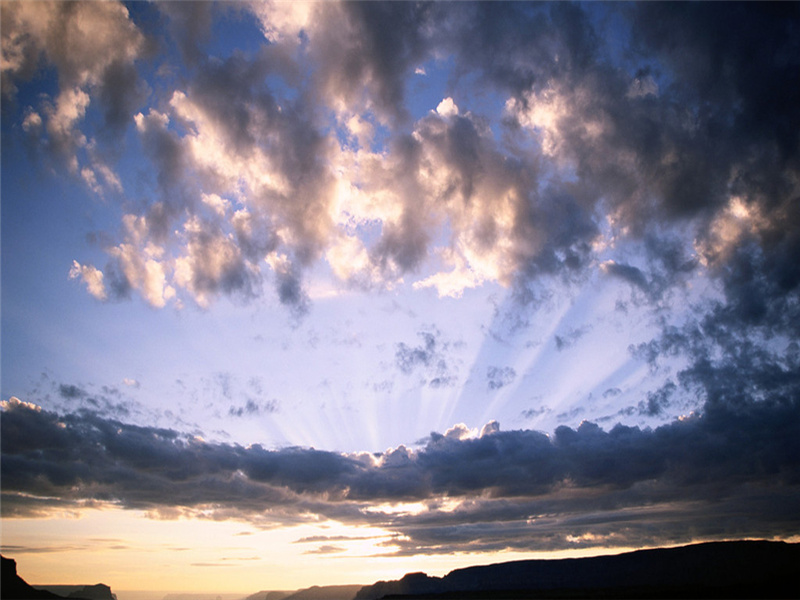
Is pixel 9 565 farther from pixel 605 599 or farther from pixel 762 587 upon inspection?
pixel 762 587

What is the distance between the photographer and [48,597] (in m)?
166

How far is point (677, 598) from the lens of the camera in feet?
493

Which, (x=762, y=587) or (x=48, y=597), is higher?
(x=48, y=597)

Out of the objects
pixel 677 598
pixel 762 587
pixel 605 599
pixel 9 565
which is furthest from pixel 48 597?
pixel 762 587

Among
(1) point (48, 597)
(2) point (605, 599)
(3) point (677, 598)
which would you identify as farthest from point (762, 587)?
(1) point (48, 597)

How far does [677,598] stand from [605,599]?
985 inches

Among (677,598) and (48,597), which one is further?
(48,597)

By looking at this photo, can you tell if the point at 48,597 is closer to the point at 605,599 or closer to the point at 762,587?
the point at 605,599

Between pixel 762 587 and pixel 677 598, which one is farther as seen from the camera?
pixel 762 587

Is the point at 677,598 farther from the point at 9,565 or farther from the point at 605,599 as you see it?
the point at 9,565

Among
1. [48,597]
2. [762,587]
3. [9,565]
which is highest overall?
[9,565]

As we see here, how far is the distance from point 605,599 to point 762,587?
2412 inches

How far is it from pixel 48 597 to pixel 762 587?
896ft

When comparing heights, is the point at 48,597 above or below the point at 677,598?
above
